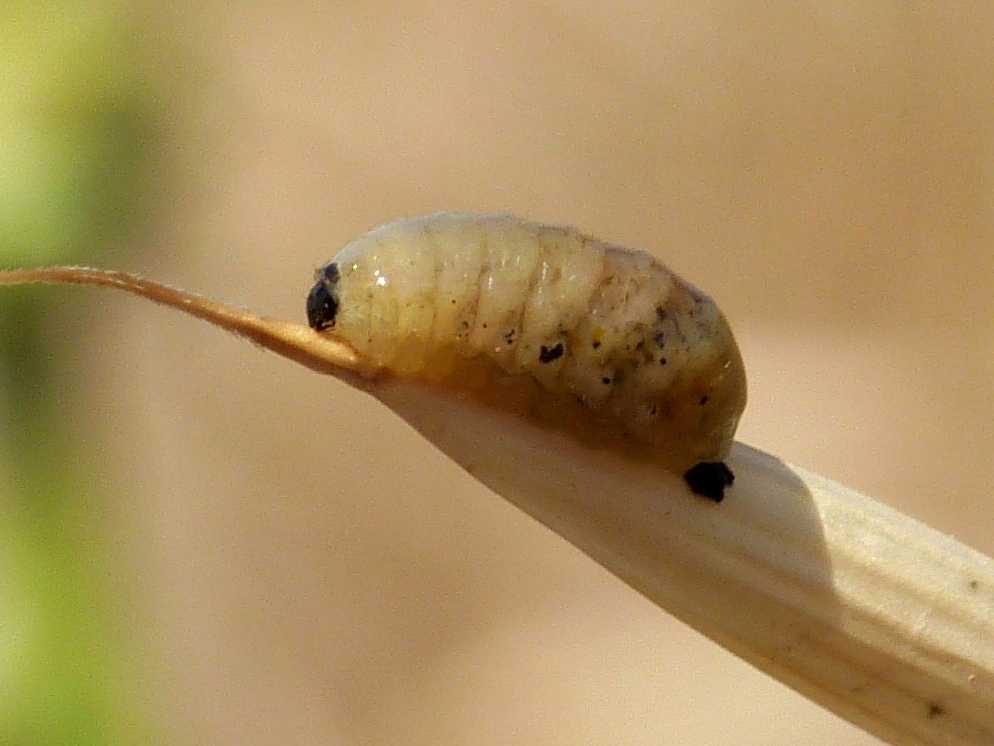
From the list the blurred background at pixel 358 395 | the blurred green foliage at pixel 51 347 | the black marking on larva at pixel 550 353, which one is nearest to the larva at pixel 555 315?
the black marking on larva at pixel 550 353

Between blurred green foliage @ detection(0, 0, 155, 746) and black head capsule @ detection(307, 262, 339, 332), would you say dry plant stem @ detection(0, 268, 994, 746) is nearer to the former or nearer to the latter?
black head capsule @ detection(307, 262, 339, 332)

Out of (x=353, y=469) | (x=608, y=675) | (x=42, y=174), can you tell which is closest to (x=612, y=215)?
(x=353, y=469)

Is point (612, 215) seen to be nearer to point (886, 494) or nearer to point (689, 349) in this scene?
point (886, 494)

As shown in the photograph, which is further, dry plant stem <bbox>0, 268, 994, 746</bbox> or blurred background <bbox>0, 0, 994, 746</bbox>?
blurred background <bbox>0, 0, 994, 746</bbox>

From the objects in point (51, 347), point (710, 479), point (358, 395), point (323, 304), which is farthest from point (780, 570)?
point (51, 347)

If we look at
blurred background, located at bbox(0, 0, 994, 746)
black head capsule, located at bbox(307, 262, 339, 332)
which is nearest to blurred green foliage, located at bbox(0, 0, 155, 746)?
blurred background, located at bbox(0, 0, 994, 746)

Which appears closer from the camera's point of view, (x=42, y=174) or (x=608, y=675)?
(x=608, y=675)

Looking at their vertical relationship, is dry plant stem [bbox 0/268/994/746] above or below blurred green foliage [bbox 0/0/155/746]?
above
